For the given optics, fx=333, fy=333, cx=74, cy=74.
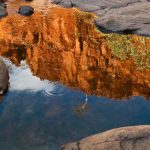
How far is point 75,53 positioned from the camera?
22.1 metres

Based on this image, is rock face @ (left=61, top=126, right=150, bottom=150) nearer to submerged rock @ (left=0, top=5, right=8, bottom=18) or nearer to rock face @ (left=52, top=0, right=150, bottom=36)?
rock face @ (left=52, top=0, right=150, bottom=36)

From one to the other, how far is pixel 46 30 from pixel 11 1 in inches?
543

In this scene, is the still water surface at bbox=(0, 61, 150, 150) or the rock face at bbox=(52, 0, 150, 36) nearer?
the still water surface at bbox=(0, 61, 150, 150)

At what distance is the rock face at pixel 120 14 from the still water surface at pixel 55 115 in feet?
34.2

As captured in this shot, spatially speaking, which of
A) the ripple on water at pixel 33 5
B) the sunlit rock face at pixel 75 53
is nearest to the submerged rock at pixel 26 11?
the ripple on water at pixel 33 5

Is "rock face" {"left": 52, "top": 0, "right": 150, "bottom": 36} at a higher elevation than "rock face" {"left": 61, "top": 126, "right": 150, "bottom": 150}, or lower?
lower

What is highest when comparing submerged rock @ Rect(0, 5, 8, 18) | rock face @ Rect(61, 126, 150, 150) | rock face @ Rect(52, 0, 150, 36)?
rock face @ Rect(61, 126, 150, 150)

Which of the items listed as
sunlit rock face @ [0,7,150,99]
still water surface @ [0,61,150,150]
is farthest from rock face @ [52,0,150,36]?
still water surface @ [0,61,150,150]

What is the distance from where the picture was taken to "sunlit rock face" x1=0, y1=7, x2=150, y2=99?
59.9 ft

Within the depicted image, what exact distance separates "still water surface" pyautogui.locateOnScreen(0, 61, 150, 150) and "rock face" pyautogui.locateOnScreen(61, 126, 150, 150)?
1902 millimetres

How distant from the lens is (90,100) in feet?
54.5

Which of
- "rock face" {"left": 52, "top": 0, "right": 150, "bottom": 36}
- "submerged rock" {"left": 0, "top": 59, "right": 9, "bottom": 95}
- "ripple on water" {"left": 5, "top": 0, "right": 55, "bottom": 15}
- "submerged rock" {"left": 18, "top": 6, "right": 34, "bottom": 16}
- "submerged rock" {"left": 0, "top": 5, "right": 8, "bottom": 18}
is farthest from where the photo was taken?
"ripple on water" {"left": 5, "top": 0, "right": 55, "bottom": 15}

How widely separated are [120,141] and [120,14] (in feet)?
63.7

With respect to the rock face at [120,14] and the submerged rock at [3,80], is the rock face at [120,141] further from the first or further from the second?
the rock face at [120,14]
